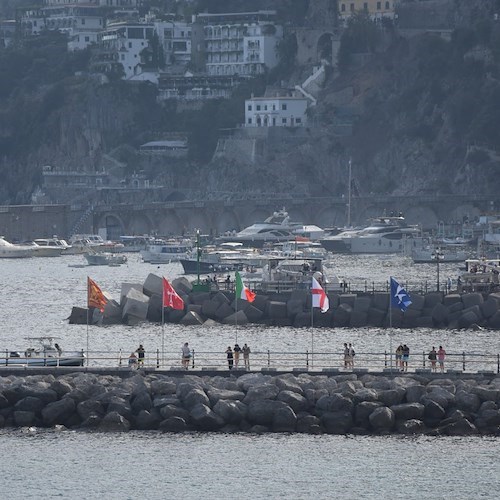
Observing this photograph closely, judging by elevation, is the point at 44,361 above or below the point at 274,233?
below

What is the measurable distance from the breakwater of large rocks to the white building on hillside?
104 metres

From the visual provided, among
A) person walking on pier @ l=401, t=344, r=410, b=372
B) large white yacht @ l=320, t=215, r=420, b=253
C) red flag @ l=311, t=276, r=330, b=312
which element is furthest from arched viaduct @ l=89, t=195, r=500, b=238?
person walking on pier @ l=401, t=344, r=410, b=372

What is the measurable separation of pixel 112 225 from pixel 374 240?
31.6m

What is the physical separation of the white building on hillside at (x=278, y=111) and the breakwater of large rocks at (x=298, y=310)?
4107 inches

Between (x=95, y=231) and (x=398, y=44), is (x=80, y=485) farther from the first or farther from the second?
(x=398, y=44)

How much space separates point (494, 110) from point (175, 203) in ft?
95.6

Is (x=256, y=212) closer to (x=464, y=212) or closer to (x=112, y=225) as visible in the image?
(x=112, y=225)

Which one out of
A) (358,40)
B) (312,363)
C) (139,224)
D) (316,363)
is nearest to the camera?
(312,363)

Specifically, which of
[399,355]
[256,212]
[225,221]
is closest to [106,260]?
[225,221]

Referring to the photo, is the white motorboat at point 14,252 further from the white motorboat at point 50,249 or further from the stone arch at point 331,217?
the stone arch at point 331,217

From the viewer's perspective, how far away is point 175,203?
176 meters

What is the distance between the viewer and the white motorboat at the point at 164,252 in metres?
145

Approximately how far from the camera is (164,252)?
14550 centimetres

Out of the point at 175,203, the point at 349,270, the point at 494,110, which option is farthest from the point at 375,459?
the point at 494,110
